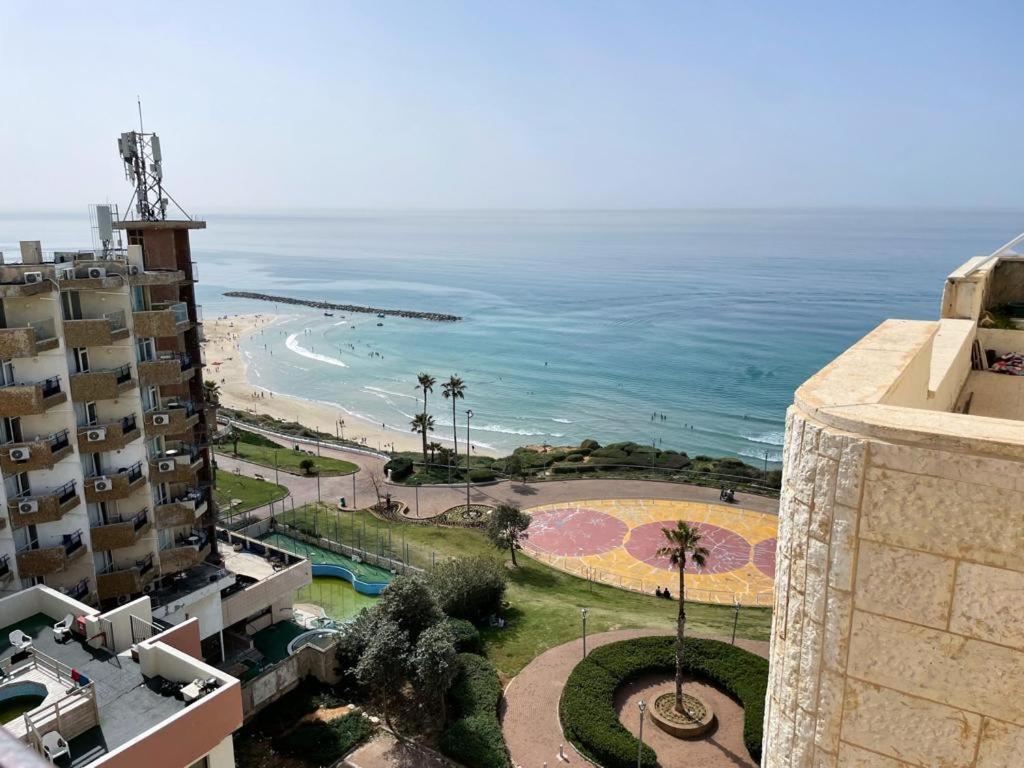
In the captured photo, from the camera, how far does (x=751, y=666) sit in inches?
1085

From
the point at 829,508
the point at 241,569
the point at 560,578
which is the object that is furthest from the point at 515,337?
the point at 829,508

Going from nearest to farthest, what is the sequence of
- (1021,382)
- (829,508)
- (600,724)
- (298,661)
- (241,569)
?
(829,508) → (1021,382) → (600,724) → (298,661) → (241,569)

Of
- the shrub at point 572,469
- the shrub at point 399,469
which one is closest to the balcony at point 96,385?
the shrub at point 399,469

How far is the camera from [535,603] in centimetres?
3475

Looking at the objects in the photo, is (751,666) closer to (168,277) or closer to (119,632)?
(119,632)

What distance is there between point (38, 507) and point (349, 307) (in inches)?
5435

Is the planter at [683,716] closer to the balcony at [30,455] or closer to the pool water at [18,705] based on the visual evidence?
the pool water at [18,705]

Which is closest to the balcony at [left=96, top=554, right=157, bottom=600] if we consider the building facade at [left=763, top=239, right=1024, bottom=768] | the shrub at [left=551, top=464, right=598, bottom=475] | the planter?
the planter

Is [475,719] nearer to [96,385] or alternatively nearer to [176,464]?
[176,464]

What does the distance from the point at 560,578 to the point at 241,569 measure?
17.1 m

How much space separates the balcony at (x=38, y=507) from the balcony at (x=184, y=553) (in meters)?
4.69

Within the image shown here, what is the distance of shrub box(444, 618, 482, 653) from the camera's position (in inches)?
1162

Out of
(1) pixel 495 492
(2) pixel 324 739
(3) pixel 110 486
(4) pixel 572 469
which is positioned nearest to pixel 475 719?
(2) pixel 324 739

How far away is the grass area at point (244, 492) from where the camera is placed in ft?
147
